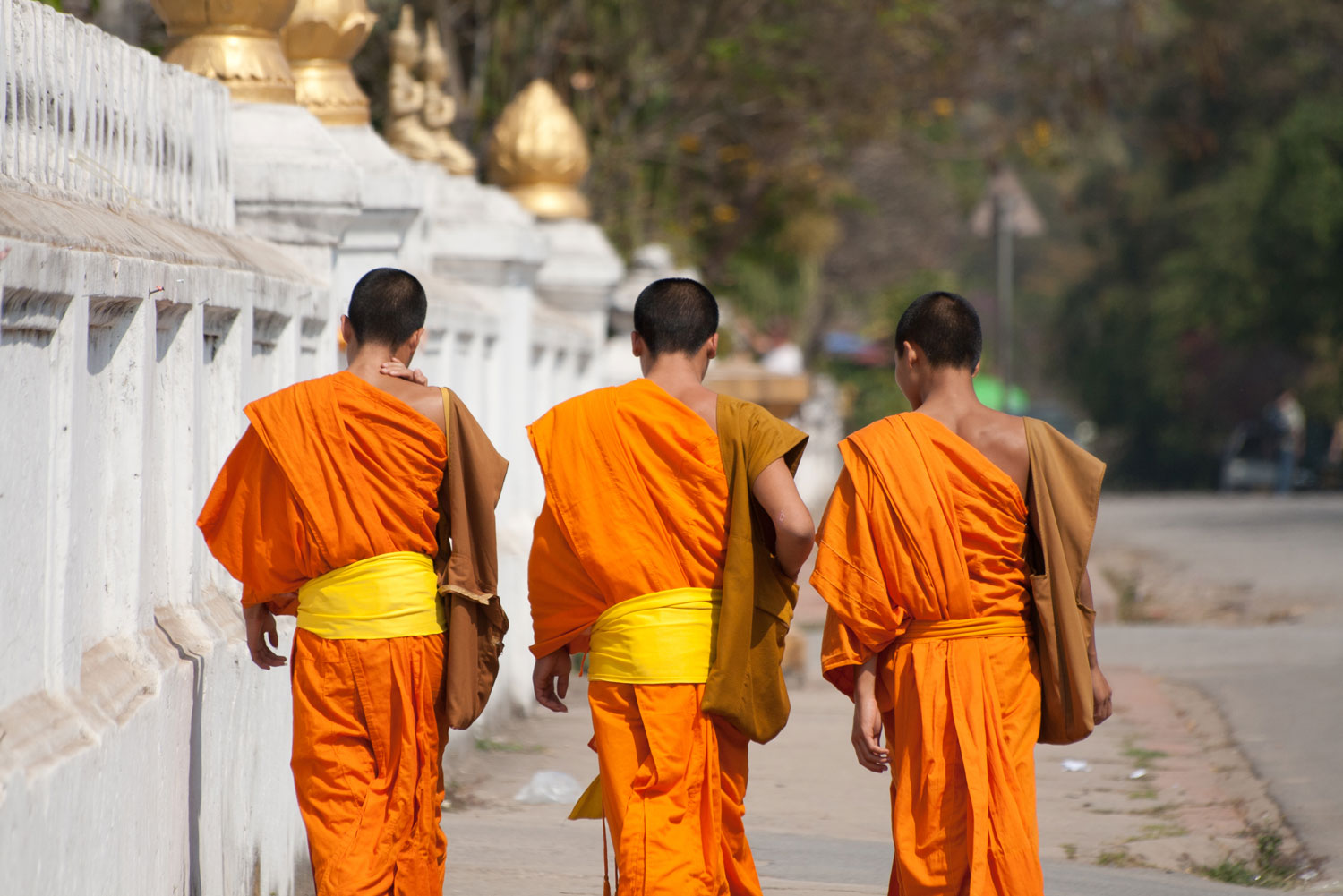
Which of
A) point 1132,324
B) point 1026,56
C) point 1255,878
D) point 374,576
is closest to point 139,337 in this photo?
point 374,576

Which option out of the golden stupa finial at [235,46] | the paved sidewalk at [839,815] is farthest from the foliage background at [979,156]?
the paved sidewalk at [839,815]

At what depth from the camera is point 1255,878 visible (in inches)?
210

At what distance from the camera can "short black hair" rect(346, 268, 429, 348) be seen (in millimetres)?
4148

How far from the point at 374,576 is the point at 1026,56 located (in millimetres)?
14648

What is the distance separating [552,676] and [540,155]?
5749 mm

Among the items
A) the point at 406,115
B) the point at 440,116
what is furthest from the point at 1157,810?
the point at 440,116

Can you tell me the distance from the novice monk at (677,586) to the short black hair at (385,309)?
1.34ft

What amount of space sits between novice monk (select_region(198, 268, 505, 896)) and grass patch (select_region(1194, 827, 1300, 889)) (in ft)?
8.37

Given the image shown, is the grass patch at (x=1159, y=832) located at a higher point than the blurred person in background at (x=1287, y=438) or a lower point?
lower

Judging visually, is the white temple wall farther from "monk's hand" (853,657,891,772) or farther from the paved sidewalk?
"monk's hand" (853,657,891,772)

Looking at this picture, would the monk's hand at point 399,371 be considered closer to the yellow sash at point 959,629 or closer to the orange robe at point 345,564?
the orange robe at point 345,564

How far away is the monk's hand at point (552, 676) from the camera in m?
4.16

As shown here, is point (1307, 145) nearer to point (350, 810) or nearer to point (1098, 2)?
point (1098, 2)

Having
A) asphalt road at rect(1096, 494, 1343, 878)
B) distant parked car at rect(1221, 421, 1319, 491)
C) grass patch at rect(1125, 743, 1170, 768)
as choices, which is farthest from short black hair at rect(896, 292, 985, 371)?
distant parked car at rect(1221, 421, 1319, 491)
